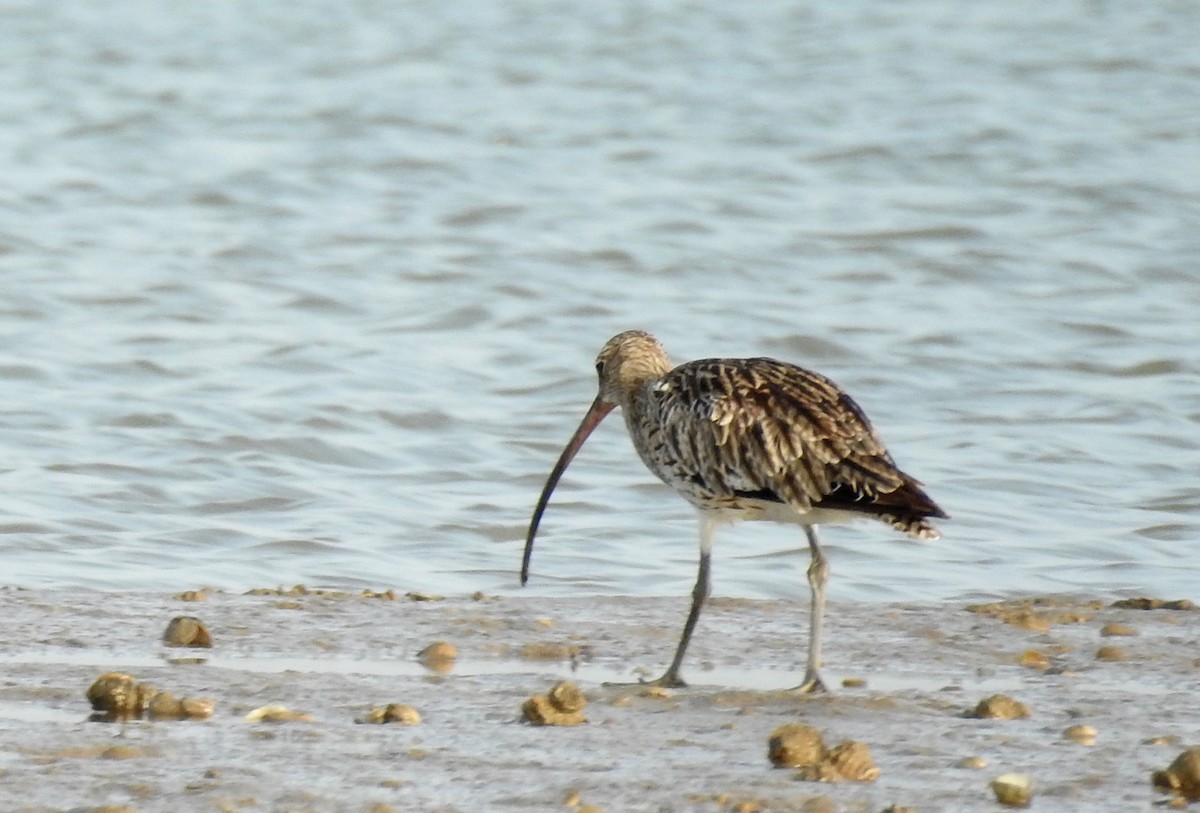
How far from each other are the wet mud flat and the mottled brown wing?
0.60 metres

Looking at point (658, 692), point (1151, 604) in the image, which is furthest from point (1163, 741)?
point (1151, 604)

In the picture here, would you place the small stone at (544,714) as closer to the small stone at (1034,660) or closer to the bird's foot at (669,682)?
the bird's foot at (669,682)

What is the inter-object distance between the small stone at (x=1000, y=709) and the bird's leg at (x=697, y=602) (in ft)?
3.04

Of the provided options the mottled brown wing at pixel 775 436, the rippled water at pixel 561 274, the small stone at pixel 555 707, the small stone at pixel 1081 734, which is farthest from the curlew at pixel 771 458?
the rippled water at pixel 561 274

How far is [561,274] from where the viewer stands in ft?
49.5

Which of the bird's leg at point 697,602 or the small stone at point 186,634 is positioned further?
the small stone at point 186,634

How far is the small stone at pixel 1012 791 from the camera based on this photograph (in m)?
5.05

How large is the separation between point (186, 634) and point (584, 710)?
1.42 metres

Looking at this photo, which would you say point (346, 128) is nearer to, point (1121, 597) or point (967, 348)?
point (967, 348)

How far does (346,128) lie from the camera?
20.4m

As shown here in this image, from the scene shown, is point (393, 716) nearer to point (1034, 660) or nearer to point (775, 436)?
point (775, 436)

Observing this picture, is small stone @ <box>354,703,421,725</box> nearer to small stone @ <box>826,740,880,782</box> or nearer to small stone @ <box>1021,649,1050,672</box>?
small stone @ <box>826,740,880,782</box>

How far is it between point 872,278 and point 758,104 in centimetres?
678

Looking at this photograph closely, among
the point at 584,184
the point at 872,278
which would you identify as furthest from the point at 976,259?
the point at 584,184
